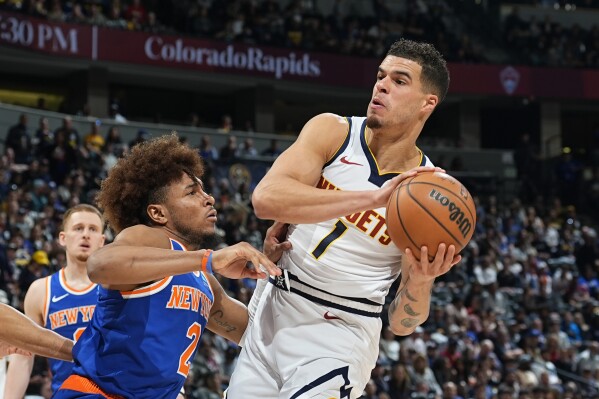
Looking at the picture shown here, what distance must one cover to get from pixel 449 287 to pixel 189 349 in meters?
12.8

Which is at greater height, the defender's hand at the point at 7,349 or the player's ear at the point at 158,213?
the player's ear at the point at 158,213

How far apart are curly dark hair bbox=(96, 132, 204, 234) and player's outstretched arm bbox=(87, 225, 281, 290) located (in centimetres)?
37

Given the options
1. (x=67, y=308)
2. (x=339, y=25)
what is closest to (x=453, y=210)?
(x=67, y=308)

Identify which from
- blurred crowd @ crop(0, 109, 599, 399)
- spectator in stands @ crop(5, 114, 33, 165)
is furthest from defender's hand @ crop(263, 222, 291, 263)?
spectator in stands @ crop(5, 114, 33, 165)

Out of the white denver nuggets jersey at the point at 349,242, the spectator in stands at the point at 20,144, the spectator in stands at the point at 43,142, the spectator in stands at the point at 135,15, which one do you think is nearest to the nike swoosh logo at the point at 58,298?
the white denver nuggets jersey at the point at 349,242

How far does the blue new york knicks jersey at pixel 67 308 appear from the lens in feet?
19.6

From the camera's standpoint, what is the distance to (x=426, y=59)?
14.2ft

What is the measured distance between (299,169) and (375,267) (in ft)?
2.04

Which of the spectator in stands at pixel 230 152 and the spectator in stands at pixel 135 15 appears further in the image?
the spectator in stands at pixel 135 15

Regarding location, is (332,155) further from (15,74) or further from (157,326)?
(15,74)

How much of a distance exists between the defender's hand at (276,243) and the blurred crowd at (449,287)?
563 cm

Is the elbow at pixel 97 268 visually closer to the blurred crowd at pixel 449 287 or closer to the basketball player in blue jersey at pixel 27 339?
the basketball player in blue jersey at pixel 27 339

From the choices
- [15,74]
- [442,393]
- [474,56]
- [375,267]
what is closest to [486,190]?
[474,56]

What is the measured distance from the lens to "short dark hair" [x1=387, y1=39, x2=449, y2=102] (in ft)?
14.1
